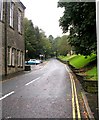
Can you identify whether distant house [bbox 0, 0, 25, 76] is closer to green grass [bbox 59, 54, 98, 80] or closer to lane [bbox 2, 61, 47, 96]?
lane [bbox 2, 61, 47, 96]

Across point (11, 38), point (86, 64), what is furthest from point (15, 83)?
point (86, 64)

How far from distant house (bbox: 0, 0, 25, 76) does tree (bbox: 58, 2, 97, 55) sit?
19.5 feet

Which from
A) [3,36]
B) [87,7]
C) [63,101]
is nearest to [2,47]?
[3,36]

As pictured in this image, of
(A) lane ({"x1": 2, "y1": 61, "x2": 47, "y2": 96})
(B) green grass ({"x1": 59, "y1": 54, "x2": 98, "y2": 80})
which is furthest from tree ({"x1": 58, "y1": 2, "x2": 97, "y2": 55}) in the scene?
(A) lane ({"x1": 2, "y1": 61, "x2": 47, "y2": 96})

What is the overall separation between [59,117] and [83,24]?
57.4 ft

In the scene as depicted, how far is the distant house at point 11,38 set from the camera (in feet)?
88.2

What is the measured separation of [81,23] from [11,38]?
898cm

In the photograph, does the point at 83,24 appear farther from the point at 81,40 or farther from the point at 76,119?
the point at 76,119

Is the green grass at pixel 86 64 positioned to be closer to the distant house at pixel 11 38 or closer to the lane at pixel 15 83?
the lane at pixel 15 83

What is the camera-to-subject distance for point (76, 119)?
24.1 ft

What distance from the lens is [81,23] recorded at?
84.6ft

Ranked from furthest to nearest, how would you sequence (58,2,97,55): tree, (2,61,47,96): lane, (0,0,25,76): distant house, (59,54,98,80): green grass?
1. (0,0,25,76): distant house
2. (58,2,97,55): tree
3. (59,54,98,80): green grass
4. (2,61,47,96): lane

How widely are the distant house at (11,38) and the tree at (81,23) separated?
5956 mm

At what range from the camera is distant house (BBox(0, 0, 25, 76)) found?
26.9 meters
